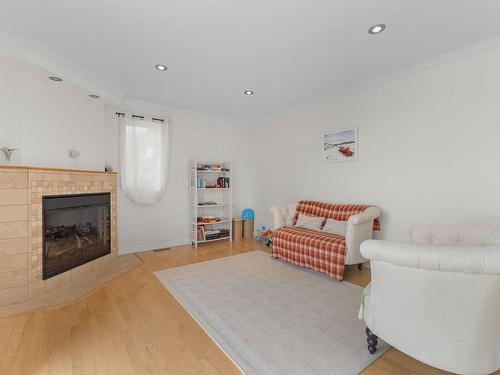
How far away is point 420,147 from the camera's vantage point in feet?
9.35

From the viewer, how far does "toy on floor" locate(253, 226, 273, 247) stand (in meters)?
4.45

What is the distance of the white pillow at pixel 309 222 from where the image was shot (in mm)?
3607

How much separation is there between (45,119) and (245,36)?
251cm

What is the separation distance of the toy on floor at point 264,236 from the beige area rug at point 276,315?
1.05 meters

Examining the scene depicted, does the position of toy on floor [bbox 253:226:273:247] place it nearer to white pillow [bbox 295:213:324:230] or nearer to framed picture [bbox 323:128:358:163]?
white pillow [bbox 295:213:324:230]

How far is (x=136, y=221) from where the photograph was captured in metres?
4.04

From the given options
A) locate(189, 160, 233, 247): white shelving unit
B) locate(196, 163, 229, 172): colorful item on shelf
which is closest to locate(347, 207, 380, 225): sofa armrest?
locate(189, 160, 233, 247): white shelving unit

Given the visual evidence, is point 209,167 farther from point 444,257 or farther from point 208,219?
point 444,257

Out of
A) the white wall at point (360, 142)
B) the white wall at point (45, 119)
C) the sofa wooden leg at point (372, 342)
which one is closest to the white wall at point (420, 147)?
the white wall at point (360, 142)

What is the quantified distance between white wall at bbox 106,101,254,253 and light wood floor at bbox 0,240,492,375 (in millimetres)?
1593

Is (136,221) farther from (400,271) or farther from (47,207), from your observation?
(400,271)

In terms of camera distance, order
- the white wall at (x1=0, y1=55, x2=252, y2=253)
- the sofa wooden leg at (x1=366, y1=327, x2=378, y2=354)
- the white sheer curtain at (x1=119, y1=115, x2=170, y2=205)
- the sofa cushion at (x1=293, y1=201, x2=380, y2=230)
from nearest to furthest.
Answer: the sofa wooden leg at (x1=366, y1=327, x2=378, y2=354) → the white wall at (x1=0, y1=55, x2=252, y2=253) → the sofa cushion at (x1=293, y1=201, x2=380, y2=230) → the white sheer curtain at (x1=119, y1=115, x2=170, y2=205)

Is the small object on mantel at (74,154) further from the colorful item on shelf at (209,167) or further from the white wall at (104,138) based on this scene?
the colorful item on shelf at (209,167)

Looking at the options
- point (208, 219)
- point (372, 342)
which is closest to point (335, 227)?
point (372, 342)
